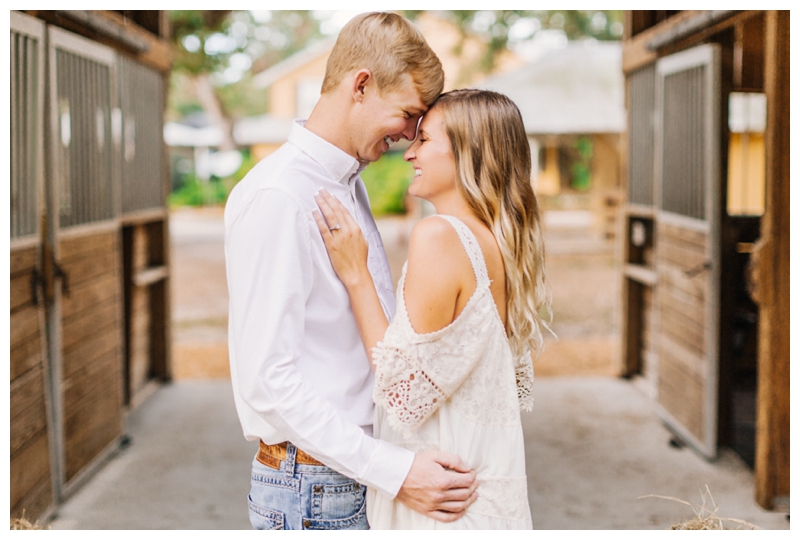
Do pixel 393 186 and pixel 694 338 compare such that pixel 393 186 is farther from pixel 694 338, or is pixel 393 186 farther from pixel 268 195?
pixel 268 195

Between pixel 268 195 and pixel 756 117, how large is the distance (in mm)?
8424

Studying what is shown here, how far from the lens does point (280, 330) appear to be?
160 cm

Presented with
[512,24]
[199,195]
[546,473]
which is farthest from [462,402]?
→ [199,195]

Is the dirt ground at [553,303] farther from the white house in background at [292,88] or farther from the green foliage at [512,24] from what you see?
the white house in background at [292,88]

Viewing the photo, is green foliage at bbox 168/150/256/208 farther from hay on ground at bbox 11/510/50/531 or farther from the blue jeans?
the blue jeans

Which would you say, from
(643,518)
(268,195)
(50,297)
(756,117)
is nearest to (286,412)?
(268,195)

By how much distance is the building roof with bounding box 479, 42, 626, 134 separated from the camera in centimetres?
1236

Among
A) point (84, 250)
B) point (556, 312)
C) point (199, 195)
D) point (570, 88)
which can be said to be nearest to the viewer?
point (84, 250)

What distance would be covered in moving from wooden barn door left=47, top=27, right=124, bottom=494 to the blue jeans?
8.23 feet

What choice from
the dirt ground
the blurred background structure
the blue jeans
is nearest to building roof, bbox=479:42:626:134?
the dirt ground

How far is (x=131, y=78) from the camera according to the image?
5.61 metres

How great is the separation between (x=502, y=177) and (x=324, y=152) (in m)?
0.40

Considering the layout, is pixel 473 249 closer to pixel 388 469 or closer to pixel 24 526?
pixel 388 469

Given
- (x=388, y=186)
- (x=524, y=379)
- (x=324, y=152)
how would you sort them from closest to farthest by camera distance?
(x=324, y=152)
(x=524, y=379)
(x=388, y=186)
